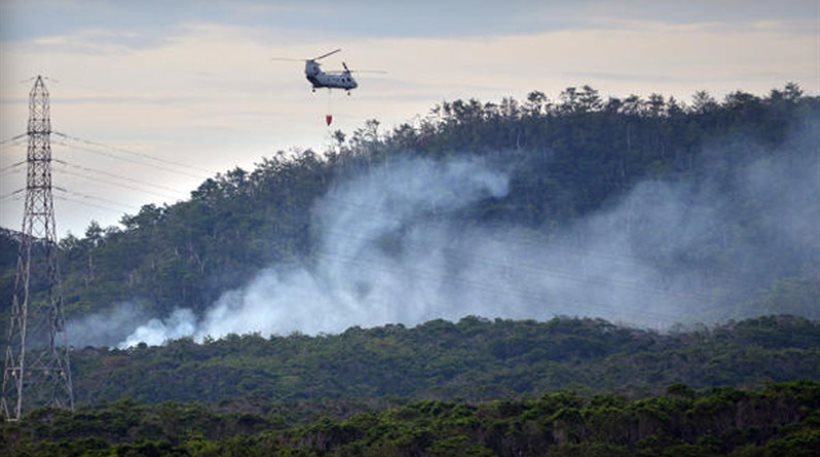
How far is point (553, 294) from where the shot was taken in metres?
180

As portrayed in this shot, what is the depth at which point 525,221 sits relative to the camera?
189 m

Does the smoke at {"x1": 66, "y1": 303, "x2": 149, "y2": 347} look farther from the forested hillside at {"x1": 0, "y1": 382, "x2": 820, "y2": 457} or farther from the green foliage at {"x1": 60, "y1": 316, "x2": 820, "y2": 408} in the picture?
the forested hillside at {"x1": 0, "y1": 382, "x2": 820, "y2": 457}

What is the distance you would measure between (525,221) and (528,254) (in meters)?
6.59

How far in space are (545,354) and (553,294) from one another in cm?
3126

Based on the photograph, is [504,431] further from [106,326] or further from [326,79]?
[106,326]

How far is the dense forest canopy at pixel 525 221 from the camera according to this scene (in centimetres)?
17712

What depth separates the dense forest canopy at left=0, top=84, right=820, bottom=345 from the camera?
6973 inches

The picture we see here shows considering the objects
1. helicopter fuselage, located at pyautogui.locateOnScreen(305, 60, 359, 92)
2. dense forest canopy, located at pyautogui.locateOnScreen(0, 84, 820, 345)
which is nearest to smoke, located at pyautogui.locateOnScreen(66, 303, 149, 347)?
dense forest canopy, located at pyautogui.locateOnScreen(0, 84, 820, 345)

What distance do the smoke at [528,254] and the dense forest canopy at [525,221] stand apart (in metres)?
0.23

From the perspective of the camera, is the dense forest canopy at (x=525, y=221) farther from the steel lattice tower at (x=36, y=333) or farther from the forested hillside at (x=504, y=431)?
the forested hillside at (x=504, y=431)

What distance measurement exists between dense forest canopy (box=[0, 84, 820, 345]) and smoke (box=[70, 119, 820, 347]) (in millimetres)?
226

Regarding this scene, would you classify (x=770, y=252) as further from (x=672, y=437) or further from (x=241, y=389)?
(x=672, y=437)

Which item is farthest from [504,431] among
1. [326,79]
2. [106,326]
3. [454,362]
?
[106,326]

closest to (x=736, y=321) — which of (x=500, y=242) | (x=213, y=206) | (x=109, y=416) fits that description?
(x=500, y=242)
